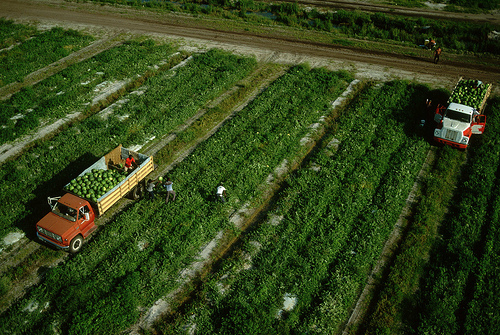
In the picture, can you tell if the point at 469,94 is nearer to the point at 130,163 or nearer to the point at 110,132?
the point at 130,163

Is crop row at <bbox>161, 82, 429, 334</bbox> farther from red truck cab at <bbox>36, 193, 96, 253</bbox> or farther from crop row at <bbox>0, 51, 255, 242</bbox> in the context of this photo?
crop row at <bbox>0, 51, 255, 242</bbox>

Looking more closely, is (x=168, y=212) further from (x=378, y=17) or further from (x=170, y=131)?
(x=378, y=17)

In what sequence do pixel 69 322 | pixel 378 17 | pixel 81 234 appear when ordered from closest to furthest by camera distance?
pixel 69 322
pixel 81 234
pixel 378 17

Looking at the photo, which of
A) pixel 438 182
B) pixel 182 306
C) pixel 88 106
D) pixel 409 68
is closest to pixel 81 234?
pixel 182 306

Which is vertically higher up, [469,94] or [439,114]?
[469,94]

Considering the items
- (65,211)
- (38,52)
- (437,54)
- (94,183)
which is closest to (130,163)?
(94,183)

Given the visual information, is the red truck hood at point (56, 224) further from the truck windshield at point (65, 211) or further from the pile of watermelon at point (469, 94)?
the pile of watermelon at point (469, 94)

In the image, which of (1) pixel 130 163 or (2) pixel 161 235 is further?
(1) pixel 130 163
